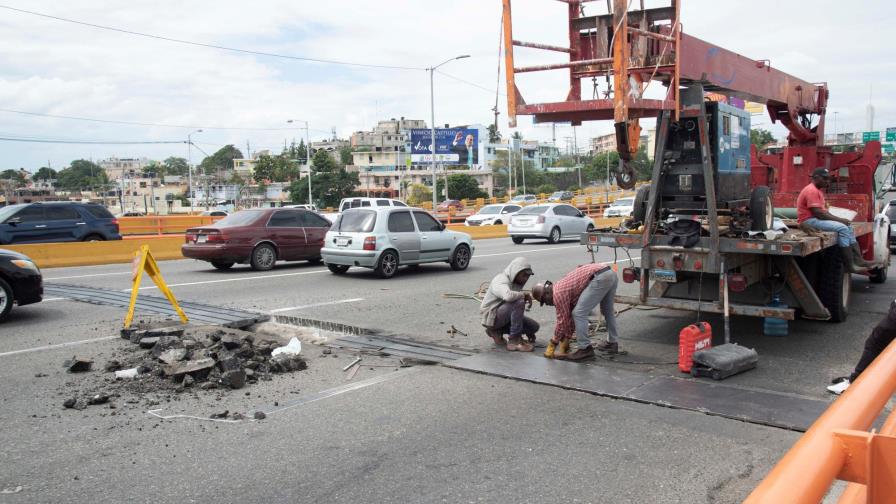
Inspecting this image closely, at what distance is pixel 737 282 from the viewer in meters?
7.26

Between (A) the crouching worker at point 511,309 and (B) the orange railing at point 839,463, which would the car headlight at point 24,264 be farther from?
(B) the orange railing at point 839,463

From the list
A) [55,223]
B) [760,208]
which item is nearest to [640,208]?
[760,208]

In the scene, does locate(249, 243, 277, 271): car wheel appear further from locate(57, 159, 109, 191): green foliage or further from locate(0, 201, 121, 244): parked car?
locate(57, 159, 109, 191): green foliage

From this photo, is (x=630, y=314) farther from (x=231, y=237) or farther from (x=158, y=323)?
(x=231, y=237)

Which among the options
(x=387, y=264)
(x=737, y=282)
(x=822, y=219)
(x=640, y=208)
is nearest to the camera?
(x=737, y=282)

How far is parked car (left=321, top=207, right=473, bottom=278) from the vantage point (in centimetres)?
1454

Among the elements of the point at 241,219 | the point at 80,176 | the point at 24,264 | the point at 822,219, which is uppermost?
the point at 80,176

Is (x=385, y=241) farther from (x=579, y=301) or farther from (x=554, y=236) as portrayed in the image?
(x=554, y=236)

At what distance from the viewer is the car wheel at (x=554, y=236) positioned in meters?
25.6

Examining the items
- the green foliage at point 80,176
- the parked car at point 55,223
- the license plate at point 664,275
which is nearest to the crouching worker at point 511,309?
the license plate at point 664,275

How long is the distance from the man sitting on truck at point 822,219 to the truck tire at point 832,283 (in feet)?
0.39

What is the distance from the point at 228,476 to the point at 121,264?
1600 centimetres

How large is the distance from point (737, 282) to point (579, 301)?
1731 mm

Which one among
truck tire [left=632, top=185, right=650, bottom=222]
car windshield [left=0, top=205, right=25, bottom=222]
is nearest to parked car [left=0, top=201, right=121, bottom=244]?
car windshield [left=0, top=205, right=25, bottom=222]
